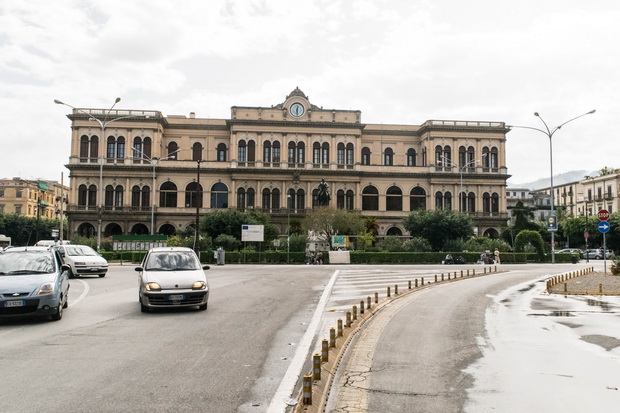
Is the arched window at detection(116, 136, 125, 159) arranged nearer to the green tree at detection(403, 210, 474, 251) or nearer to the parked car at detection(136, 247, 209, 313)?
the green tree at detection(403, 210, 474, 251)

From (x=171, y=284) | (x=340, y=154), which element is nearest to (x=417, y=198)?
(x=340, y=154)

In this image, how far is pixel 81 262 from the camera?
24859 mm

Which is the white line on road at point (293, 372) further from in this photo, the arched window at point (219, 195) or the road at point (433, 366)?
the arched window at point (219, 195)

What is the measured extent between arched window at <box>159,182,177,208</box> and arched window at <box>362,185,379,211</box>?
2365 cm

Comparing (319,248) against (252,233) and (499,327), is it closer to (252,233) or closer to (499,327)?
(252,233)

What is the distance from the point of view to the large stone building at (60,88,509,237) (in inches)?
2584

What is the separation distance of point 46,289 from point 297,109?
58926 millimetres

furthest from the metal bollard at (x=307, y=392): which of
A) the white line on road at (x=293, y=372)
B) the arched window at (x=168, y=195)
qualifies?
the arched window at (x=168, y=195)

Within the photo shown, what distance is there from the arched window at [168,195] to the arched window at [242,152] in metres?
8.83

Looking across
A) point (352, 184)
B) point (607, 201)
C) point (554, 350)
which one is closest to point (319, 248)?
point (352, 184)

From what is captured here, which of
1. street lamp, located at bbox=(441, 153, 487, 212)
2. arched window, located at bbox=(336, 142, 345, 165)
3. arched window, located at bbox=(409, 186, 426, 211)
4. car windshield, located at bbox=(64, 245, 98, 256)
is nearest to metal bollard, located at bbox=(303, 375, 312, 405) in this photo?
car windshield, located at bbox=(64, 245, 98, 256)

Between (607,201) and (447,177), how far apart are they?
1460 inches

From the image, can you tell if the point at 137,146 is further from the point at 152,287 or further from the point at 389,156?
the point at 152,287

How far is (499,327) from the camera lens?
11617 millimetres
